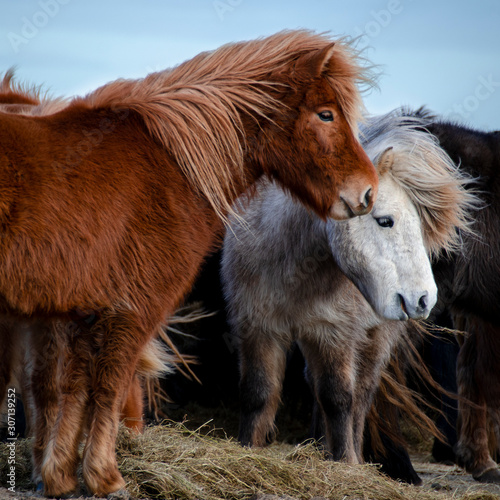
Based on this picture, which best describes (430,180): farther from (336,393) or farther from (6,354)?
(6,354)

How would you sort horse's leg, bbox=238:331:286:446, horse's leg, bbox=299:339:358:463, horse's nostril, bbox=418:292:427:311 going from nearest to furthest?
horse's nostril, bbox=418:292:427:311 → horse's leg, bbox=299:339:358:463 → horse's leg, bbox=238:331:286:446

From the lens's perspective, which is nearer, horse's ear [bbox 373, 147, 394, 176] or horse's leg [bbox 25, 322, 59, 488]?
horse's leg [bbox 25, 322, 59, 488]

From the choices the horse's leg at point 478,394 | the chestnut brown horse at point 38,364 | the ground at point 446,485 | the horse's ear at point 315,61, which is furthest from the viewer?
the horse's leg at point 478,394

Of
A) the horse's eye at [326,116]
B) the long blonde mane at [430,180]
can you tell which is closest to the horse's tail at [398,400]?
the long blonde mane at [430,180]

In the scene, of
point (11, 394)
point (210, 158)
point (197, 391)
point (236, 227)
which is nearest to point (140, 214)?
point (210, 158)

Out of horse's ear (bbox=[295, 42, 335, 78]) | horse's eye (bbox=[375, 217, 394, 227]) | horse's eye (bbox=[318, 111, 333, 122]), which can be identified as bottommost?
horse's eye (bbox=[375, 217, 394, 227])

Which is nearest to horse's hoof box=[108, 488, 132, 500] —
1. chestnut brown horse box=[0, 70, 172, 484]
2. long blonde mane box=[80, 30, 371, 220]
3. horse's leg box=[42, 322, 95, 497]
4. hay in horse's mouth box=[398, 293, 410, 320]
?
horse's leg box=[42, 322, 95, 497]

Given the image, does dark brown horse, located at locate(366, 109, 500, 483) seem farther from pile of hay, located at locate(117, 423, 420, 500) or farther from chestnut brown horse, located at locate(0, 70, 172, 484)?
chestnut brown horse, located at locate(0, 70, 172, 484)

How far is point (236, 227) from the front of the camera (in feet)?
15.6

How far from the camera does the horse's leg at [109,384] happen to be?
9.09 feet

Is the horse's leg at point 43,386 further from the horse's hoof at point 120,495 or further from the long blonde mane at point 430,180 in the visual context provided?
the long blonde mane at point 430,180

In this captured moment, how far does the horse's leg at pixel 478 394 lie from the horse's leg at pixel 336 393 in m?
1.20

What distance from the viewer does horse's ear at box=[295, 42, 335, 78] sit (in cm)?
307

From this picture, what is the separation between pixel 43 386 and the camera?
329cm
